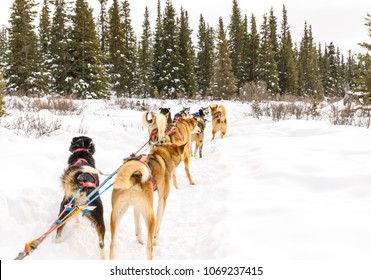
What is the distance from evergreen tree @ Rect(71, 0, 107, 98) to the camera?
22094mm

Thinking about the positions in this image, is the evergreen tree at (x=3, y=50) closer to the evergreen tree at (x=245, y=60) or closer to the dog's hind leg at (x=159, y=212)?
the dog's hind leg at (x=159, y=212)

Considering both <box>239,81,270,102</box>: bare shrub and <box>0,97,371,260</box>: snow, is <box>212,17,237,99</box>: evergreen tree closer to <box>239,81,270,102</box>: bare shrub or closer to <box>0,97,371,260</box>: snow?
Answer: <box>239,81,270,102</box>: bare shrub

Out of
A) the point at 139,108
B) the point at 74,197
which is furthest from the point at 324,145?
the point at 139,108

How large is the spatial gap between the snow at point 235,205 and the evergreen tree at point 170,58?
946 inches

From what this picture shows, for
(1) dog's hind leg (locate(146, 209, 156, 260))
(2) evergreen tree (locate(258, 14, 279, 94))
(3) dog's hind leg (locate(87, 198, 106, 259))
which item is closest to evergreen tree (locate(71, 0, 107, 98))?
(3) dog's hind leg (locate(87, 198, 106, 259))

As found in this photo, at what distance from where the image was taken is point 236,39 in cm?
4091

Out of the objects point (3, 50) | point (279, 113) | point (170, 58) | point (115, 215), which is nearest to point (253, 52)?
point (170, 58)

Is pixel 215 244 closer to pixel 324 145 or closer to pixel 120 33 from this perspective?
pixel 324 145

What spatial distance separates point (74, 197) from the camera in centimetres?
296

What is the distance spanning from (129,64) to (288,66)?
23.4 meters

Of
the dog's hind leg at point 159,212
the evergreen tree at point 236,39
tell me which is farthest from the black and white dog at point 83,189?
the evergreen tree at point 236,39

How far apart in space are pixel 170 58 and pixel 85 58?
10412mm

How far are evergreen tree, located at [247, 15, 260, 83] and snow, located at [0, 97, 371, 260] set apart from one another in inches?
1299

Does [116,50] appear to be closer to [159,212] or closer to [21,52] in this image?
[21,52]
